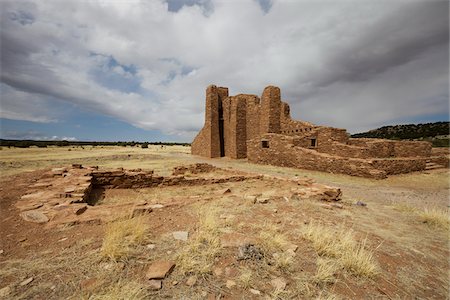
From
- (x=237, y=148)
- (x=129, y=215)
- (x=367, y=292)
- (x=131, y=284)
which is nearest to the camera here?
(x=131, y=284)

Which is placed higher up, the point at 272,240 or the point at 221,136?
the point at 221,136

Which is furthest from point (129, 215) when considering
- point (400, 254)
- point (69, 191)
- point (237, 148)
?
point (237, 148)

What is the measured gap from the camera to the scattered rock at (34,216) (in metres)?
3.99

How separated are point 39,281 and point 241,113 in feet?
75.0

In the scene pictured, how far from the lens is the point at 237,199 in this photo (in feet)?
19.7

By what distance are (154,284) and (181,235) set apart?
1.22m

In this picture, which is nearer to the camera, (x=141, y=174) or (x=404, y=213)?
(x=404, y=213)

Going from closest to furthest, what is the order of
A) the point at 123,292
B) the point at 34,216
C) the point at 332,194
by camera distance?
the point at 123,292 → the point at 34,216 → the point at 332,194

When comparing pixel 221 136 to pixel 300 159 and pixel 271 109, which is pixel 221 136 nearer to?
pixel 271 109

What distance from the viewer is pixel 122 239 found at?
126 inches

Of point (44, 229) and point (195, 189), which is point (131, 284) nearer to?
point (44, 229)

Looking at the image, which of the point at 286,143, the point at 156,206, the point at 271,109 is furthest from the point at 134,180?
the point at 271,109

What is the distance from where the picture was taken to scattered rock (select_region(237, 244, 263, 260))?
3.03 m

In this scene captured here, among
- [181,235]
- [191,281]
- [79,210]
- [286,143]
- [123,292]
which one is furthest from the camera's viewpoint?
[286,143]
